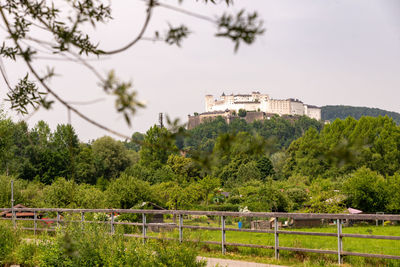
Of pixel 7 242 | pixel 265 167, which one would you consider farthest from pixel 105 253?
pixel 265 167

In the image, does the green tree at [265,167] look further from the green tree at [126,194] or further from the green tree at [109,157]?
the green tree at [126,194]

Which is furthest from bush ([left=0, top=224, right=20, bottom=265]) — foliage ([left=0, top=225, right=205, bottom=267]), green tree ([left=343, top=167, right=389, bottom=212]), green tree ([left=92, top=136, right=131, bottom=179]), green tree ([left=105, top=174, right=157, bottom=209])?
green tree ([left=92, top=136, right=131, bottom=179])

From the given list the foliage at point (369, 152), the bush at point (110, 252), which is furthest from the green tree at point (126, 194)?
the foliage at point (369, 152)

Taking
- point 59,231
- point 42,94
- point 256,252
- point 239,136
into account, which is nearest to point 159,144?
point 239,136

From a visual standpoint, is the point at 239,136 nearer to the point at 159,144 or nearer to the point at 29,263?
the point at 159,144

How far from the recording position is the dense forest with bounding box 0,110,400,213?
2.54 meters

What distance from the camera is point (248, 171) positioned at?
66.2 metres

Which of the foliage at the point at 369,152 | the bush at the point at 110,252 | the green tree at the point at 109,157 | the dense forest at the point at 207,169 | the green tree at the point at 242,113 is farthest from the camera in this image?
the green tree at the point at 242,113

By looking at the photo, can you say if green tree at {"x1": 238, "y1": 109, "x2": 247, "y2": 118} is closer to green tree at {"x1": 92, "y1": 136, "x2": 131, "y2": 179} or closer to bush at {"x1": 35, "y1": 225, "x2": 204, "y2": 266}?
green tree at {"x1": 92, "y1": 136, "x2": 131, "y2": 179}

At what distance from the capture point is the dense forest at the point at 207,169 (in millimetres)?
2539

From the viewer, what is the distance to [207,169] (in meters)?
2.54

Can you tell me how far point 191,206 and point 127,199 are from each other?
55.1 feet

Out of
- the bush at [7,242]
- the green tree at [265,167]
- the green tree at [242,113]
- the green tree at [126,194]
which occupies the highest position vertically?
the green tree at [242,113]

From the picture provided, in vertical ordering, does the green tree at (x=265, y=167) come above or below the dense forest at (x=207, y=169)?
above
